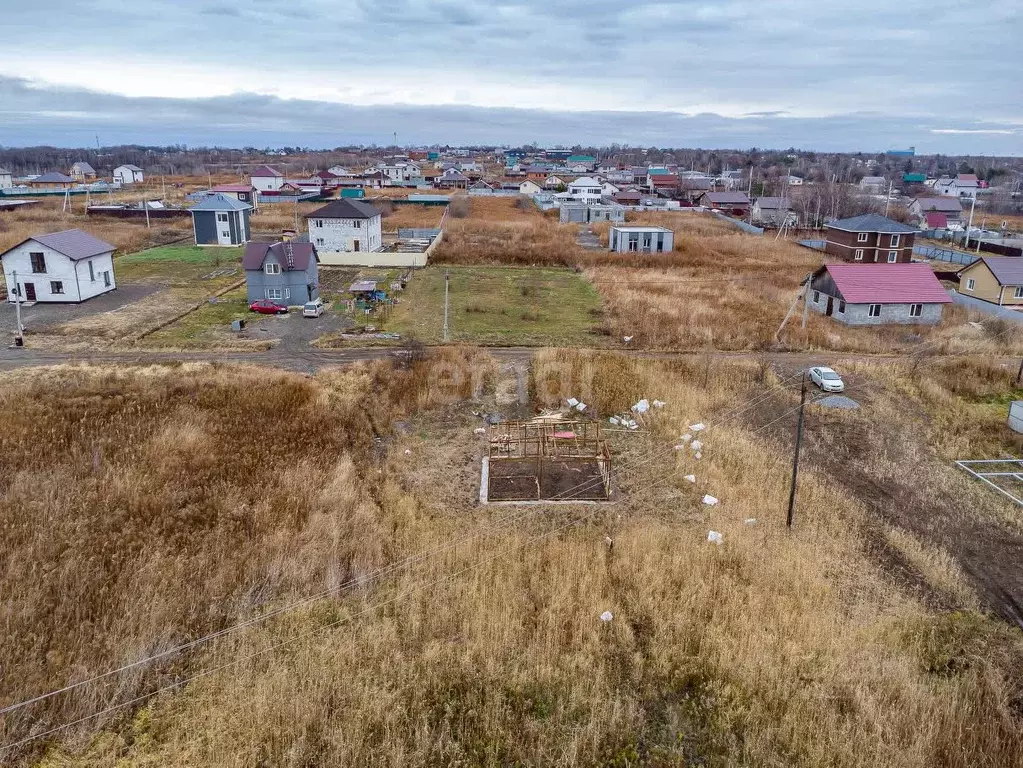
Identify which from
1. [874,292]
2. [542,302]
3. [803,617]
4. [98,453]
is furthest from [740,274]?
[98,453]

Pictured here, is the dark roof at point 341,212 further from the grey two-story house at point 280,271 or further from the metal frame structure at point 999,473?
the metal frame structure at point 999,473

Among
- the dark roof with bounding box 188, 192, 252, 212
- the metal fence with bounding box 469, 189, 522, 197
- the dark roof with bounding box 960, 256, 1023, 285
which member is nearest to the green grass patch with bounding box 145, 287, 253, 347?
the dark roof with bounding box 188, 192, 252, 212

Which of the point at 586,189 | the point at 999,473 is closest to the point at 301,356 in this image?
the point at 999,473

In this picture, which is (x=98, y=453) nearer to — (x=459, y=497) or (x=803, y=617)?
(x=459, y=497)

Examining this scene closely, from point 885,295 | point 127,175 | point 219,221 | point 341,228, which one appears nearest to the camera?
point 885,295

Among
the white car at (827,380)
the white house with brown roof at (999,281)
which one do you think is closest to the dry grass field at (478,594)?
the white car at (827,380)

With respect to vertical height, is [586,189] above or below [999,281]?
above

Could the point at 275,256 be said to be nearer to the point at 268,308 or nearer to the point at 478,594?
the point at 268,308
